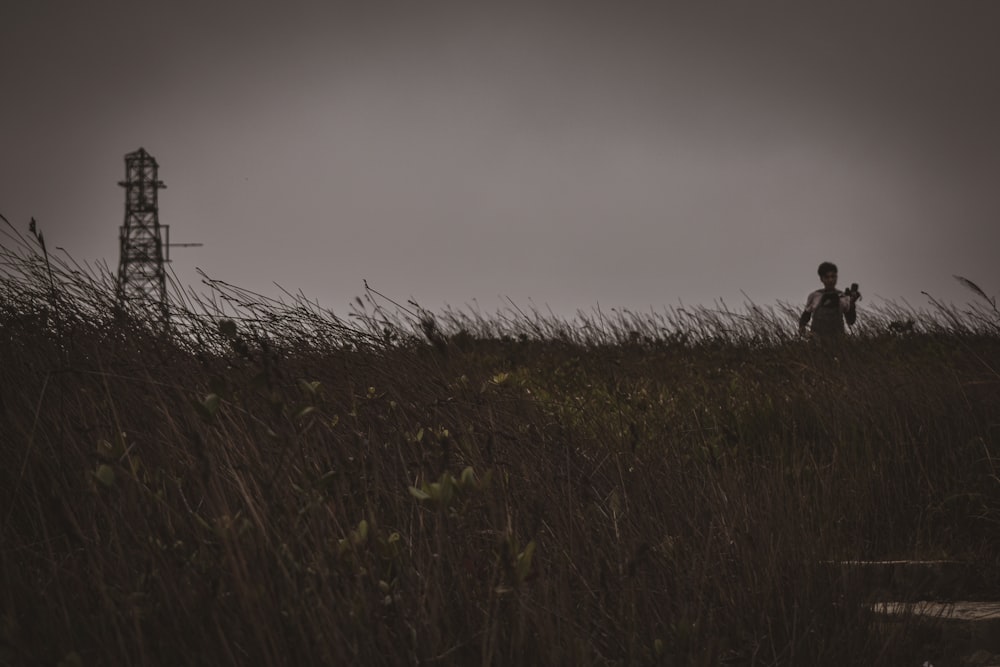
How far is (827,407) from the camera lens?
440 centimetres

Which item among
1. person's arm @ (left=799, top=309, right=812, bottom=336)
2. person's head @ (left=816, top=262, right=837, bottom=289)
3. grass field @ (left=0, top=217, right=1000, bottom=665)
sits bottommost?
grass field @ (left=0, top=217, right=1000, bottom=665)

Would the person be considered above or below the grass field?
above

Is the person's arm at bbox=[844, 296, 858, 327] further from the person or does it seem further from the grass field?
the grass field

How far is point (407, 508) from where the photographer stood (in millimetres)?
2562

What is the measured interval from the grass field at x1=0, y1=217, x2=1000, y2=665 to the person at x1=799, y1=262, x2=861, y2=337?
466 centimetres

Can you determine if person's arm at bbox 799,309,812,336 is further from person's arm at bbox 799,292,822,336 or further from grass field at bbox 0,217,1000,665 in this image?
grass field at bbox 0,217,1000,665

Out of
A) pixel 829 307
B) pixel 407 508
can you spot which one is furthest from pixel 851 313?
pixel 407 508

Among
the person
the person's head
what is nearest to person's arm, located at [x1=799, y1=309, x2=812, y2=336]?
the person

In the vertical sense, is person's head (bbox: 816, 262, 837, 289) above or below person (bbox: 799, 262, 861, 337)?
above

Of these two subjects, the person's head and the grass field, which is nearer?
the grass field

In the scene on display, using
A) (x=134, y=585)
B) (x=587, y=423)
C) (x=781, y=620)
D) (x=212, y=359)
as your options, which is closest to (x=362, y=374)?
(x=212, y=359)

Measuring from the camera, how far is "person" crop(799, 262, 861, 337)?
9.22 m

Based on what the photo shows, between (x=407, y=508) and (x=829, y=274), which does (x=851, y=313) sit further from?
(x=407, y=508)

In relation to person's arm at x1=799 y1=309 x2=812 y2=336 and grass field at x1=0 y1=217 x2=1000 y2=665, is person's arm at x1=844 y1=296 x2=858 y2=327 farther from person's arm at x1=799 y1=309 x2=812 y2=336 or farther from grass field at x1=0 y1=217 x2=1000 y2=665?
grass field at x1=0 y1=217 x2=1000 y2=665
